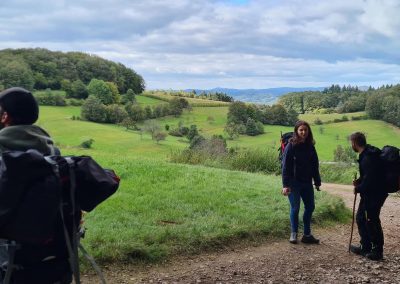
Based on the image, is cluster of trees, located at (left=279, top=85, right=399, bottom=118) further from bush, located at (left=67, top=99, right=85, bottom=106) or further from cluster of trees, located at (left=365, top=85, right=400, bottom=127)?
bush, located at (left=67, top=99, right=85, bottom=106)

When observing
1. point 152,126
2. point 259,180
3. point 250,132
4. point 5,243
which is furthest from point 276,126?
point 5,243

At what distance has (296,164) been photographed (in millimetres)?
7695

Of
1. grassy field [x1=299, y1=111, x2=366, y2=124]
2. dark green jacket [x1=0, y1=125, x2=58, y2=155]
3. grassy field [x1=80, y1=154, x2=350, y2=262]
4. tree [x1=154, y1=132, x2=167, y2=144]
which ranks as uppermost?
dark green jacket [x1=0, y1=125, x2=58, y2=155]

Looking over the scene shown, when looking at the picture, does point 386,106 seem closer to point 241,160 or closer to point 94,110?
point 94,110

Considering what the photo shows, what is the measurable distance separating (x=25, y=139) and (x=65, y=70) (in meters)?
76.2

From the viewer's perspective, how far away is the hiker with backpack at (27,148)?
123 inches

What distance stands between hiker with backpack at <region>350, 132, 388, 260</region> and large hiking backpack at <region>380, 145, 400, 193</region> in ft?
0.27

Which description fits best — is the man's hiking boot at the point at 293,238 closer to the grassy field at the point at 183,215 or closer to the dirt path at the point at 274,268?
the dirt path at the point at 274,268

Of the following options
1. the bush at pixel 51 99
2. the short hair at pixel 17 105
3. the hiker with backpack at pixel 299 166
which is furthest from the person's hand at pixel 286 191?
the bush at pixel 51 99

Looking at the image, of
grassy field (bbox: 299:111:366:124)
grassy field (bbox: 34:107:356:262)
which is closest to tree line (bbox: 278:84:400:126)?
grassy field (bbox: 299:111:366:124)

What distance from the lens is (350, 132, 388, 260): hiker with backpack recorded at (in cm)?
708

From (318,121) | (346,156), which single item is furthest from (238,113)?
(346,156)

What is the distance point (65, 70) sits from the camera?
75625mm

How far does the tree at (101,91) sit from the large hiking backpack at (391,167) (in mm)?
63696
